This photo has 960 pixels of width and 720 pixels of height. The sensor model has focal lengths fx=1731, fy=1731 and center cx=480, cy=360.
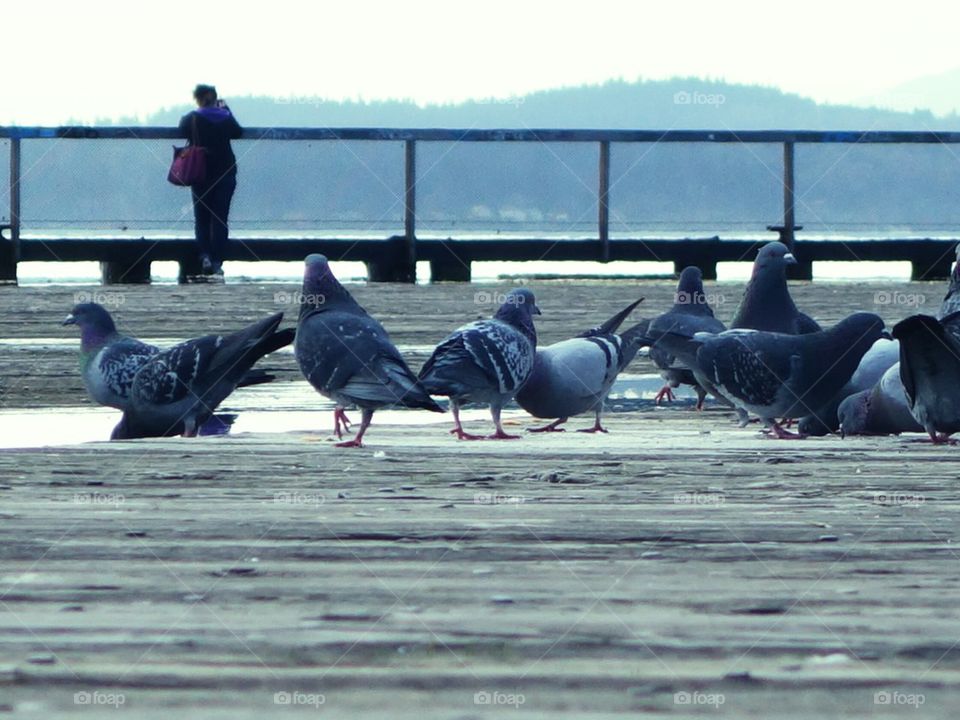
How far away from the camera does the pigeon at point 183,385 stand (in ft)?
24.2

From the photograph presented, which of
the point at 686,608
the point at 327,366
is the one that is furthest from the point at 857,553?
the point at 327,366

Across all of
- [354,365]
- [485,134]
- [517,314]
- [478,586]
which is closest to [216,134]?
[485,134]

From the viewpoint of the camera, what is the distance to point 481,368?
23.9 ft

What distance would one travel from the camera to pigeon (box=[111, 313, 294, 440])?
24.2ft

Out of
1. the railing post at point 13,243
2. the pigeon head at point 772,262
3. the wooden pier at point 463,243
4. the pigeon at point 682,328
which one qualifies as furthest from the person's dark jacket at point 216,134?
the pigeon head at point 772,262

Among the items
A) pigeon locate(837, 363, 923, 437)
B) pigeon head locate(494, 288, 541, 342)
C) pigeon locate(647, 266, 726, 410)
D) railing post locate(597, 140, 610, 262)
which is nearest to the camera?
pigeon locate(837, 363, 923, 437)

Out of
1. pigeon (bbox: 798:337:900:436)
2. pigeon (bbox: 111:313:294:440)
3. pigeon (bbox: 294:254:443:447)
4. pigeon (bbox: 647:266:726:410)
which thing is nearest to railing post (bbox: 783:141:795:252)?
pigeon (bbox: 647:266:726:410)

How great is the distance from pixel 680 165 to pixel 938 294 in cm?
566

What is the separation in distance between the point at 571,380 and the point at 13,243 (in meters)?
10.7

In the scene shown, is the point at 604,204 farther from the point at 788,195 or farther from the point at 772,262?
the point at 772,262

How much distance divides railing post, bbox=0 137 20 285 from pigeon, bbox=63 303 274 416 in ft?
27.9

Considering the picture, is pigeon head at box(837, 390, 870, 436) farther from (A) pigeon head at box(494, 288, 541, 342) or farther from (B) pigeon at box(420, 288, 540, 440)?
(A) pigeon head at box(494, 288, 541, 342)

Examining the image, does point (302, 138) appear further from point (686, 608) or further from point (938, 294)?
point (686, 608)

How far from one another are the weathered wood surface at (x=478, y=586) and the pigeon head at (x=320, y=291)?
2.12m
